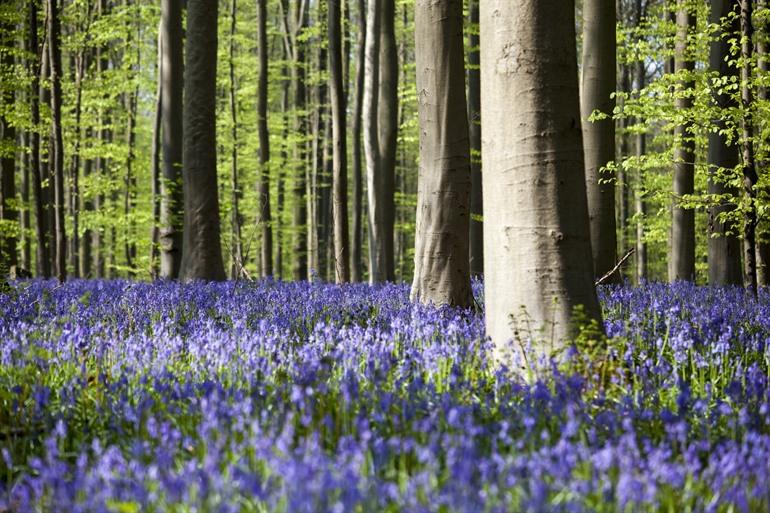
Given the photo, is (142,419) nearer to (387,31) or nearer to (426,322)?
(426,322)

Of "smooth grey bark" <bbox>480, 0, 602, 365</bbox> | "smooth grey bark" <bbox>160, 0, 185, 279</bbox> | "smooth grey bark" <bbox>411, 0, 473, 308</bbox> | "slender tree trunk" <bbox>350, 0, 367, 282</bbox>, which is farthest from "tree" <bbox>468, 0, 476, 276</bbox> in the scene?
"smooth grey bark" <bbox>480, 0, 602, 365</bbox>

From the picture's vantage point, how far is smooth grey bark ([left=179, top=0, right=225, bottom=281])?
10969mm

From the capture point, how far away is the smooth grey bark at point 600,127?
33.3 feet

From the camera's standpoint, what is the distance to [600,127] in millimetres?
10445

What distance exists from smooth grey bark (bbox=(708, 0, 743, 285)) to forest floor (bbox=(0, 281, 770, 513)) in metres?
5.39

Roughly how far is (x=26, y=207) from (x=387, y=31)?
1135cm

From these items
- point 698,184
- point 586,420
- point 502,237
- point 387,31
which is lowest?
point 586,420

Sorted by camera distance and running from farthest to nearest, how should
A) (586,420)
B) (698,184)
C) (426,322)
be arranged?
(698,184) < (426,322) < (586,420)

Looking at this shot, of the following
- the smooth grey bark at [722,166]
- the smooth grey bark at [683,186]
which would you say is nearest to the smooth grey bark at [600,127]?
the smooth grey bark at [722,166]

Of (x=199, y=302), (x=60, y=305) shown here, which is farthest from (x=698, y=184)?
(x=60, y=305)

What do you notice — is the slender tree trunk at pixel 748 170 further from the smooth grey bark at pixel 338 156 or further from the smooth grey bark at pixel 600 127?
the smooth grey bark at pixel 338 156

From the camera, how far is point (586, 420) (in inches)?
123

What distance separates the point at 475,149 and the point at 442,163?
9.21 meters

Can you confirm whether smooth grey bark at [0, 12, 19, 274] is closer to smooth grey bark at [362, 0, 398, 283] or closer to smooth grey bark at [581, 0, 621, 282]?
smooth grey bark at [362, 0, 398, 283]
